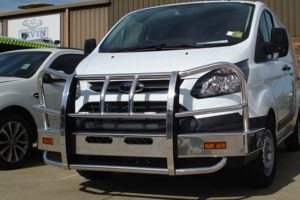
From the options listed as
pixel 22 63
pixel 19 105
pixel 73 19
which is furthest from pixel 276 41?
pixel 73 19

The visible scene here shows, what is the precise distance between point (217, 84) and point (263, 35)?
56.9 inches

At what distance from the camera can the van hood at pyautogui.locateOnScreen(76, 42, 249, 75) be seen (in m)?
5.03

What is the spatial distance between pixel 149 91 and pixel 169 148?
0.62 meters

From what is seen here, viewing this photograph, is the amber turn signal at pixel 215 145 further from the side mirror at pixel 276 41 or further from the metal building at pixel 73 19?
the metal building at pixel 73 19

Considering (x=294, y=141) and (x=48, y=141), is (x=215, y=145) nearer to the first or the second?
(x=48, y=141)

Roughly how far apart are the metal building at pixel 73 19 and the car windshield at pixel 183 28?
11779 mm

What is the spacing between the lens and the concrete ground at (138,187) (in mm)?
5241

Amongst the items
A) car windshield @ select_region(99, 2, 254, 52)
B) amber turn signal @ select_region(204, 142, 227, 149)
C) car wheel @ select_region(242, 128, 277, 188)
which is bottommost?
car wheel @ select_region(242, 128, 277, 188)

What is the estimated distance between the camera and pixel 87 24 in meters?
20.0

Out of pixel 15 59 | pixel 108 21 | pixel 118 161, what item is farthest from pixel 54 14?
pixel 118 161

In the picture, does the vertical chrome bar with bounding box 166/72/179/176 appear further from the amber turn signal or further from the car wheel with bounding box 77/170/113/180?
the car wheel with bounding box 77/170/113/180

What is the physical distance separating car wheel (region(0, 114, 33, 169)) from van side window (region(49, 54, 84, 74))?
3.86 feet

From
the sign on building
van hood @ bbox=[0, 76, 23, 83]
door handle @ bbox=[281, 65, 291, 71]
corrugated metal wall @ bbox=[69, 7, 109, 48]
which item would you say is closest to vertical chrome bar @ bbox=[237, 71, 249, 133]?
door handle @ bbox=[281, 65, 291, 71]

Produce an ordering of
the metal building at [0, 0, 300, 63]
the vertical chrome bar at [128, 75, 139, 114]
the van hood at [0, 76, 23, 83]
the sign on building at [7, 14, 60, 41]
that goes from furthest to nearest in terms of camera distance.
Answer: the sign on building at [7, 14, 60, 41] → the metal building at [0, 0, 300, 63] → the van hood at [0, 76, 23, 83] → the vertical chrome bar at [128, 75, 139, 114]
